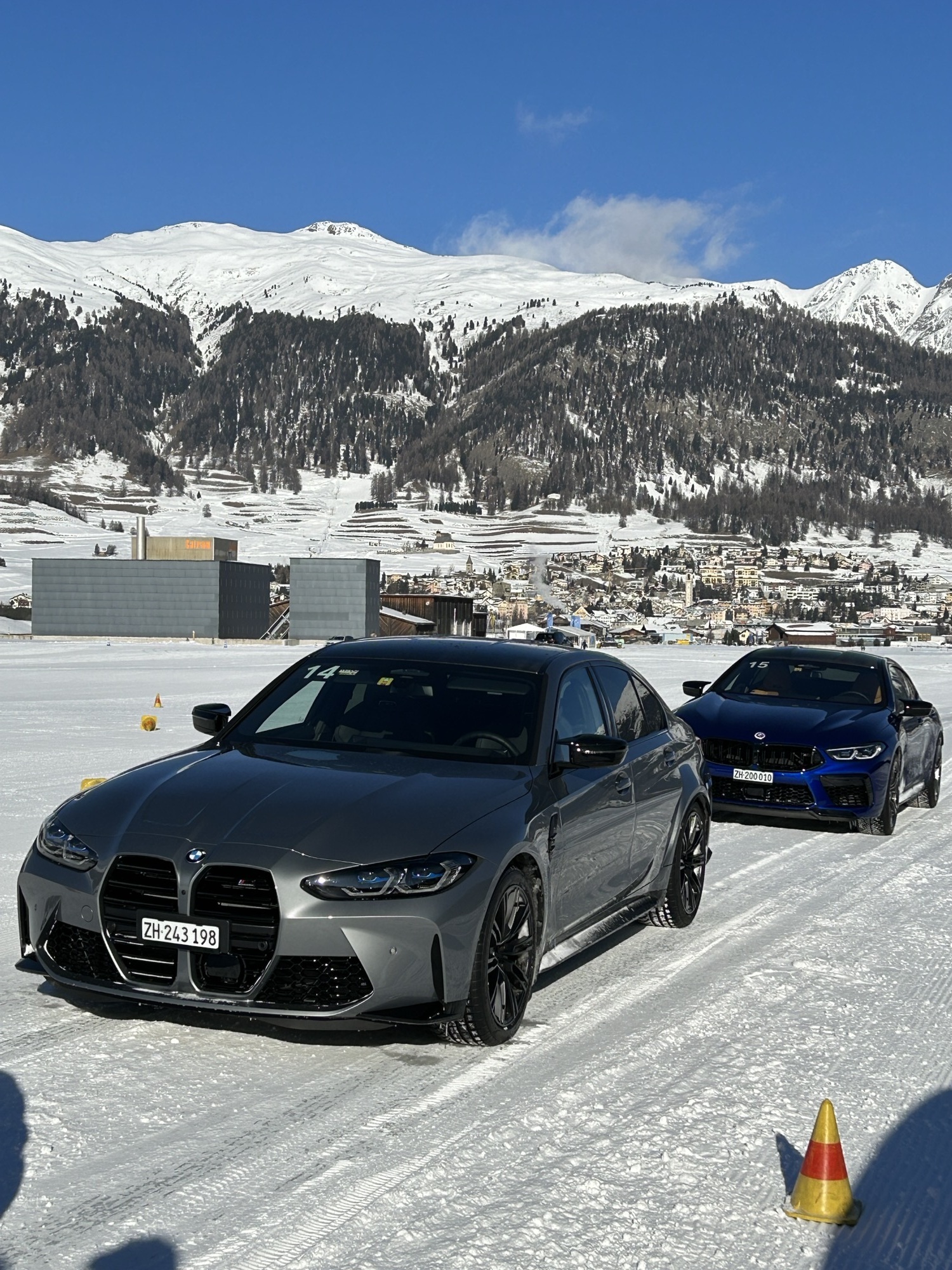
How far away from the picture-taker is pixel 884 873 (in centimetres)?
1010

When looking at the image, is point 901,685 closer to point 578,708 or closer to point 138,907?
point 578,708

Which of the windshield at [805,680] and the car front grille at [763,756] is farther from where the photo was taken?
the windshield at [805,680]

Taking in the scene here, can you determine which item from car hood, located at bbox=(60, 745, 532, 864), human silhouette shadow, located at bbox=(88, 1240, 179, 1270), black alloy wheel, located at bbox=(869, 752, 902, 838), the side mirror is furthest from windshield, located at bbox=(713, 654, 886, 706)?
human silhouette shadow, located at bbox=(88, 1240, 179, 1270)

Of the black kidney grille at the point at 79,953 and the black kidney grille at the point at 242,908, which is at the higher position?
the black kidney grille at the point at 242,908

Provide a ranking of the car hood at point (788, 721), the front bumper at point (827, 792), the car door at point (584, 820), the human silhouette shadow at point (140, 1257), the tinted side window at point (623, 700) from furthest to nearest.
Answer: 1. the car hood at point (788, 721)
2. the front bumper at point (827, 792)
3. the tinted side window at point (623, 700)
4. the car door at point (584, 820)
5. the human silhouette shadow at point (140, 1257)

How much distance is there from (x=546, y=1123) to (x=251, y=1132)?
3.15 feet

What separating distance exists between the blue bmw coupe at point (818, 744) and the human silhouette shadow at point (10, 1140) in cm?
798

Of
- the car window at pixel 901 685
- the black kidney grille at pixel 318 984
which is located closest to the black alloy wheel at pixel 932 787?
the car window at pixel 901 685

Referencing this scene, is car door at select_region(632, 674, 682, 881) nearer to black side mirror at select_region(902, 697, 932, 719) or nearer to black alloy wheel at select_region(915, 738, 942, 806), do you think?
black side mirror at select_region(902, 697, 932, 719)

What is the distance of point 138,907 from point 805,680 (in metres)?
9.61

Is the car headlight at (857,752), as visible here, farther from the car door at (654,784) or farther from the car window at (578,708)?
the car window at (578,708)

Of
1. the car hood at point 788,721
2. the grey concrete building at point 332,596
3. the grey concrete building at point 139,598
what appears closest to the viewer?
the car hood at point 788,721

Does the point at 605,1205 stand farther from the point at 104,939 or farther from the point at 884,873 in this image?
the point at 884,873

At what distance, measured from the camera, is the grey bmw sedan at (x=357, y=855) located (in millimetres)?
5039
